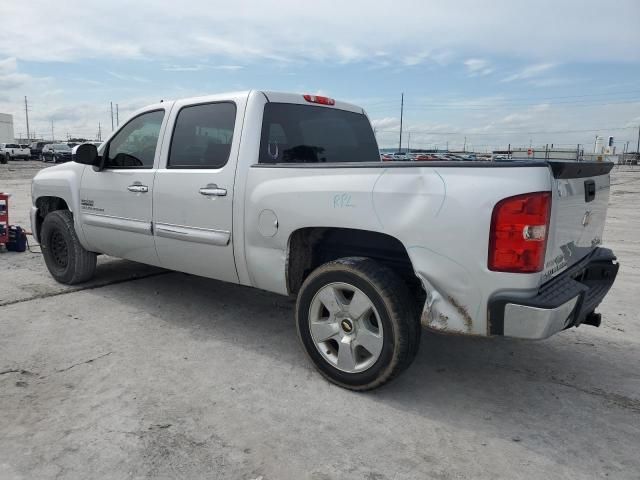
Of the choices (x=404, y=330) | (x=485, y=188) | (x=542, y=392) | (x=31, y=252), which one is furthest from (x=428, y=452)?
(x=31, y=252)

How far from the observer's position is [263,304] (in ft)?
15.8

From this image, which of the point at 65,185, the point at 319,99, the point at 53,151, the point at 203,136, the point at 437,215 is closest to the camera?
the point at 437,215

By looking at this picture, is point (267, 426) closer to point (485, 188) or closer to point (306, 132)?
point (485, 188)

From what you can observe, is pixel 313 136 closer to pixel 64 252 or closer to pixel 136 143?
pixel 136 143

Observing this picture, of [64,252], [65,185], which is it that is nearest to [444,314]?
[65,185]

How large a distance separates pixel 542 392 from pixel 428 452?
3.59 feet

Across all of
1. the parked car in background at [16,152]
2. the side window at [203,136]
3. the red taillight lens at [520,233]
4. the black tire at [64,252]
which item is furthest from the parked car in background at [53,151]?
the red taillight lens at [520,233]

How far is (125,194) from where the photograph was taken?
174 inches

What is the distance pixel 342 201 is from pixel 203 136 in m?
1.56

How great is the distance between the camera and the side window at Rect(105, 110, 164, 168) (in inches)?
171

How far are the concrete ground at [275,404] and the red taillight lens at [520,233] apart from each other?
937mm

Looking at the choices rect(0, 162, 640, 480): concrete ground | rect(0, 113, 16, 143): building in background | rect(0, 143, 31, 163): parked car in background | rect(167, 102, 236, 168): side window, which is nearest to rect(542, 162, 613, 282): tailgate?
rect(0, 162, 640, 480): concrete ground

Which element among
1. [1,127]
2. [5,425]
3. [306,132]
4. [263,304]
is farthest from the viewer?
[1,127]

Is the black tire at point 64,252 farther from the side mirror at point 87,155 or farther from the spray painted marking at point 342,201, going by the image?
the spray painted marking at point 342,201
